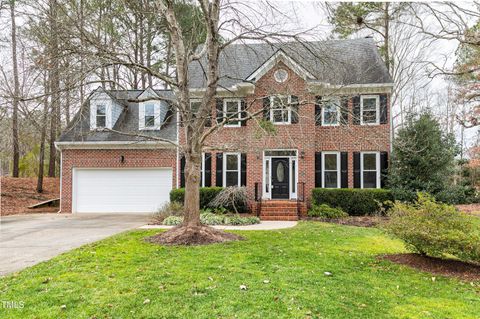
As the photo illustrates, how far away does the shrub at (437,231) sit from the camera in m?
5.88

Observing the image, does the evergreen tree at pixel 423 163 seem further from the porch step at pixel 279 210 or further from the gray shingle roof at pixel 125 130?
the gray shingle roof at pixel 125 130

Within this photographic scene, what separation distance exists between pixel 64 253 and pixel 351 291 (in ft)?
19.6

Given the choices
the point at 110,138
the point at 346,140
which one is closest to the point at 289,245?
the point at 346,140

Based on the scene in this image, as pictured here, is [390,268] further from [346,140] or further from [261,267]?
[346,140]

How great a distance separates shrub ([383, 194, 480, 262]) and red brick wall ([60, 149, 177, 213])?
1171 centimetres

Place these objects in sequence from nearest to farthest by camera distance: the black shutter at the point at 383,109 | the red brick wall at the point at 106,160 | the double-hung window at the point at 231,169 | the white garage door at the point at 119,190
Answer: the black shutter at the point at 383,109 < the double-hung window at the point at 231,169 < the red brick wall at the point at 106,160 < the white garage door at the point at 119,190

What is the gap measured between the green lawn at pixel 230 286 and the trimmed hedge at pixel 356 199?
667cm

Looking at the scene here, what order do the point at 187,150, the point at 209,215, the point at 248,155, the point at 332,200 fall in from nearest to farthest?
the point at 187,150 < the point at 209,215 < the point at 332,200 < the point at 248,155

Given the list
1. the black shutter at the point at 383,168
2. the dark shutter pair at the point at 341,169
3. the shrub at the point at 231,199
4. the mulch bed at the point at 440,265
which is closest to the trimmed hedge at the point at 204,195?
the shrub at the point at 231,199

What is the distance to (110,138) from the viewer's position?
55.1 ft

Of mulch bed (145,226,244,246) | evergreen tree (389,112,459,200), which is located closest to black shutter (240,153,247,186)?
evergreen tree (389,112,459,200)

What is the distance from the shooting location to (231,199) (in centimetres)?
1444

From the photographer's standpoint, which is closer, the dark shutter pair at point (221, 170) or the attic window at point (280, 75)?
the attic window at point (280, 75)

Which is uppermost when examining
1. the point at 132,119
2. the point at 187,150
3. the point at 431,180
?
the point at 132,119
